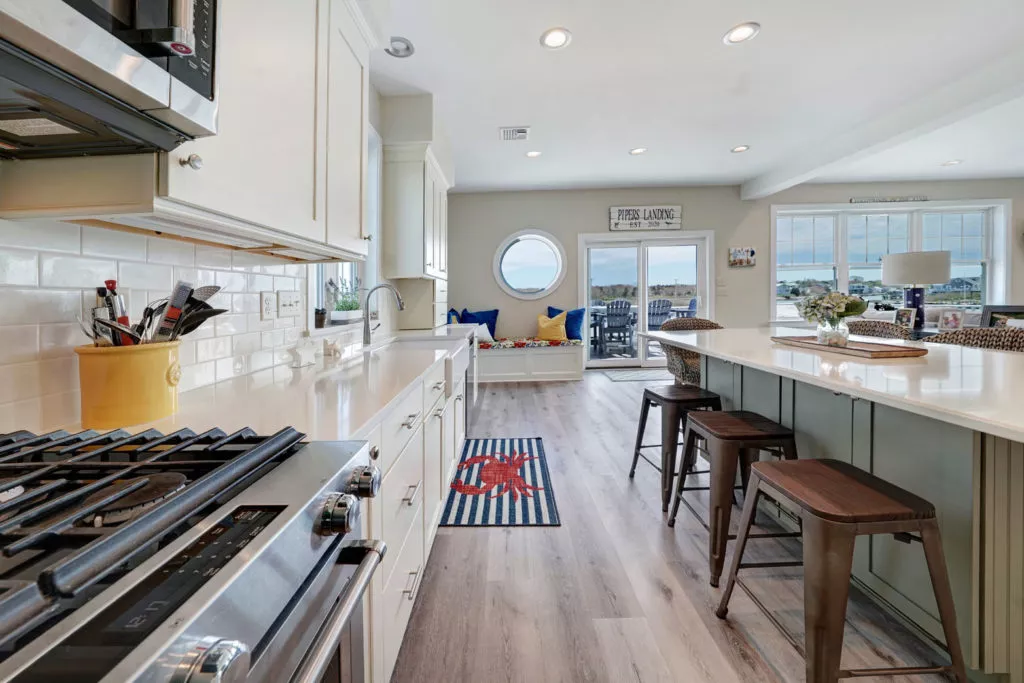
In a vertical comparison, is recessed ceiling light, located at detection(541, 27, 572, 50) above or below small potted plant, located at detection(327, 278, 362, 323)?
above

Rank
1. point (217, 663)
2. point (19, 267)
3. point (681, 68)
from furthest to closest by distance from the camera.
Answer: point (681, 68), point (19, 267), point (217, 663)

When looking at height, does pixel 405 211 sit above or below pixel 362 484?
above

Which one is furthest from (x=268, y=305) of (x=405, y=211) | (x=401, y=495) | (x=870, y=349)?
(x=870, y=349)

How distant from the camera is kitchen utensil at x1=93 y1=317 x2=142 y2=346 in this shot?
36.5 inches

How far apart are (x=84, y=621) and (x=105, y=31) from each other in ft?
2.36

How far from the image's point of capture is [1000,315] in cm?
416

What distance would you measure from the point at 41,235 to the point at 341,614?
921mm

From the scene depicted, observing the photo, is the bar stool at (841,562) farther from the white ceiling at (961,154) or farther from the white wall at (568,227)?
the white wall at (568,227)

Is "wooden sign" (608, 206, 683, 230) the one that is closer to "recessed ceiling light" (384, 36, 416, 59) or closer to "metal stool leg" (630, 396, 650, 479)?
Answer: "recessed ceiling light" (384, 36, 416, 59)

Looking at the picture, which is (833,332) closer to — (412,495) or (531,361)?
(412,495)

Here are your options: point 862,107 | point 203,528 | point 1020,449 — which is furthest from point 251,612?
Answer: point 862,107

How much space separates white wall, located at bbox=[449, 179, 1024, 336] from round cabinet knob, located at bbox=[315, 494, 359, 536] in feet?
20.6

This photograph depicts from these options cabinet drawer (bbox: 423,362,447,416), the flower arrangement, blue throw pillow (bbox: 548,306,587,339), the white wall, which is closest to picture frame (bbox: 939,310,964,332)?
the white wall

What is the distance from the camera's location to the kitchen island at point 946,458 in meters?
1.21
